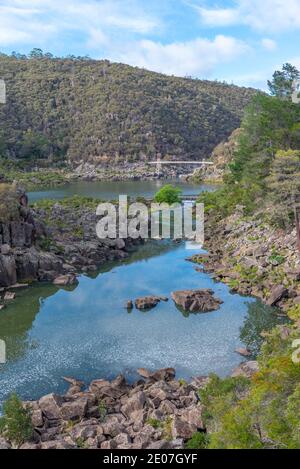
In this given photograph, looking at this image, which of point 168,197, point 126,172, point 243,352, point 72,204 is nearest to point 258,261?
point 243,352

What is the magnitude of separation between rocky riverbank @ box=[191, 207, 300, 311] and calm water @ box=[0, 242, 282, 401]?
139 centimetres

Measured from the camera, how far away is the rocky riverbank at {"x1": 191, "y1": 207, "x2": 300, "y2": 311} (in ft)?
129

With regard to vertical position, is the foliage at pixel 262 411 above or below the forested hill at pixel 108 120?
below

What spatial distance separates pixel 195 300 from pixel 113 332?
794 cm

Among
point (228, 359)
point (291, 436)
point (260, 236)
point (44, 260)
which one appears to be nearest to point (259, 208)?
point (260, 236)

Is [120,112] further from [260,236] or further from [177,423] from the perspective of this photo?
[177,423]

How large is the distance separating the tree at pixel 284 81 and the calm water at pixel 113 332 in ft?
91.7

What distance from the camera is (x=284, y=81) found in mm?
61344

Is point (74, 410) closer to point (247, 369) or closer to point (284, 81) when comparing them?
point (247, 369)

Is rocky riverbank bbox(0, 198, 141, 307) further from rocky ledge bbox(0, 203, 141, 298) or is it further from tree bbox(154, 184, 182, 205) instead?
tree bbox(154, 184, 182, 205)

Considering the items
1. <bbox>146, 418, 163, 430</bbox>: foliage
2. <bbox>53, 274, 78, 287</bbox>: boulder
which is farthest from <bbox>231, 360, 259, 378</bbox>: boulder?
<bbox>53, 274, 78, 287</bbox>: boulder

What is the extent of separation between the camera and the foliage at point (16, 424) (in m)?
19.8

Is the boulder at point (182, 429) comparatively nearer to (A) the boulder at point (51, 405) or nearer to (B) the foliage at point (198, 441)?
(B) the foliage at point (198, 441)

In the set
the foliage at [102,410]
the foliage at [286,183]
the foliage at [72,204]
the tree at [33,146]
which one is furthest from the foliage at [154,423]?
the tree at [33,146]
